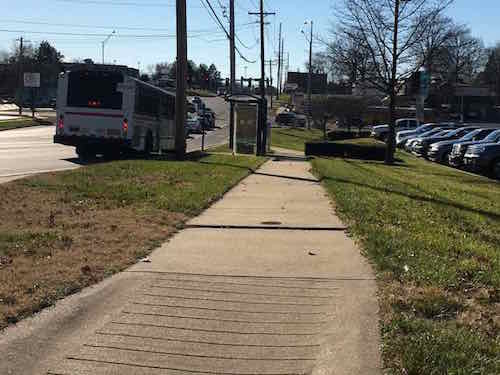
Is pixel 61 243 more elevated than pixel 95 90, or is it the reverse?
pixel 95 90

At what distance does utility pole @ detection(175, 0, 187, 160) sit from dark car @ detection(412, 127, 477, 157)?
16053 millimetres

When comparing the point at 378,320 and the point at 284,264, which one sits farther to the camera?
the point at 284,264

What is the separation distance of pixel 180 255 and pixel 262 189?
7383 mm

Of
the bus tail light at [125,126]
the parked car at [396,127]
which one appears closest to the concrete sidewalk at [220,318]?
the bus tail light at [125,126]

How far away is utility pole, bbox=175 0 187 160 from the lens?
23438mm

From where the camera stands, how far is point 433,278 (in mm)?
6539

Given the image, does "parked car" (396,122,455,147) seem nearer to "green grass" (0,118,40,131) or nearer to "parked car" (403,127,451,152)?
"parked car" (403,127,451,152)

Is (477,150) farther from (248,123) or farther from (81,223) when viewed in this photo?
(81,223)

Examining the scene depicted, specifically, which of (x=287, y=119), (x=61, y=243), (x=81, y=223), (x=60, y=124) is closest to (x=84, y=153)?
(x=60, y=124)

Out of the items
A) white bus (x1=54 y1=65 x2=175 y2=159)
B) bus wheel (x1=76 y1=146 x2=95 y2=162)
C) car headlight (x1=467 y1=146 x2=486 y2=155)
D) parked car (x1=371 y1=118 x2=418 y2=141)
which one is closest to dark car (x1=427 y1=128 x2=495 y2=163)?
car headlight (x1=467 y1=146 x2=486 y2=155)

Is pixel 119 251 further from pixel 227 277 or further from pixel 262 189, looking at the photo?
pixel 262 189

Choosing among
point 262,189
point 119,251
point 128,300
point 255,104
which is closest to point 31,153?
point 255,104

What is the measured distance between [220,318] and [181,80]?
19.1 m

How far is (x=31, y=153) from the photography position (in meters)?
25.6
